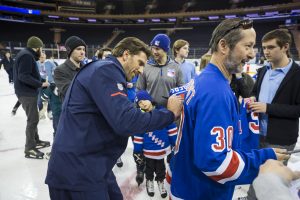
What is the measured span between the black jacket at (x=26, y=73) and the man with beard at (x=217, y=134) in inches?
121

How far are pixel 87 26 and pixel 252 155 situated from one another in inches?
1422

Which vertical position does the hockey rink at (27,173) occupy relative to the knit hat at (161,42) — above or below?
below

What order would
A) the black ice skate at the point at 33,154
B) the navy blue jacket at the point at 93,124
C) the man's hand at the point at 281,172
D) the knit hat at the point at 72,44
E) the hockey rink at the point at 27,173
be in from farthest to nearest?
the black ice skate at the point at 33,154 < the knit hat at the point at 72,44 < the hockey rink at the point at 27,173 < the navy blue jacket at the point at 93,124 < the man's hand at the point at 281,172

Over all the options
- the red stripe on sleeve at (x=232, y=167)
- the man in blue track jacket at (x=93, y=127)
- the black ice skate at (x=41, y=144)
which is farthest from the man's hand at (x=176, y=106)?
the black ice skate at (x=41, y=144)

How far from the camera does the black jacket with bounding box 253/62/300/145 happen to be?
2.22m

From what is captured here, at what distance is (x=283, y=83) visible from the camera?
2.23m

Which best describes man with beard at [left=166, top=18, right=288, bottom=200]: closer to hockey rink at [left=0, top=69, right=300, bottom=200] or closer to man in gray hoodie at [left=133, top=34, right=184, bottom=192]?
hockey rink at [left=0, top=69, right=300, bottom=200]

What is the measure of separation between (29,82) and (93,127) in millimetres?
2804

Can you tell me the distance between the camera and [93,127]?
4.46 feet

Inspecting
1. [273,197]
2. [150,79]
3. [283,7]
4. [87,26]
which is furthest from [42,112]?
[87,26]

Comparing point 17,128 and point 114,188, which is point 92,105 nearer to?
point 114,188

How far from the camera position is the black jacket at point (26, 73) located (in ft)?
12.2

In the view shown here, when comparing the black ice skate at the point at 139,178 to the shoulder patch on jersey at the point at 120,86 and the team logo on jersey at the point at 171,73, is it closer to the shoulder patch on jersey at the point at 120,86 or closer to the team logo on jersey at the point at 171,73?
the team logo on jersey at the point at 171,73

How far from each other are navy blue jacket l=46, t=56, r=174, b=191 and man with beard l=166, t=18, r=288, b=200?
0.83 feet
